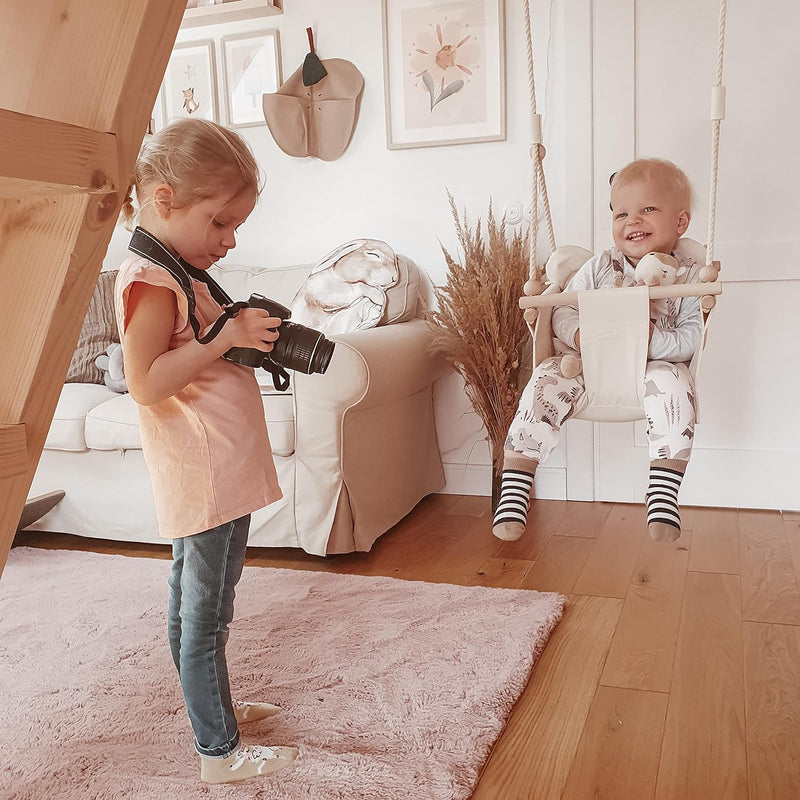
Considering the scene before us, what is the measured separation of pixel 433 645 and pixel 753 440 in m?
1.56

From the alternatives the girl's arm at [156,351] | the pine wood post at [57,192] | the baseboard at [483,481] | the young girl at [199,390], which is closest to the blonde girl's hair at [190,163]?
the young girl at [199,390]

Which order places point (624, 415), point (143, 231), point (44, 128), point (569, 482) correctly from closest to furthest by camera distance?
point (44, 128)
point (143, 231)
point (624, 415)
point (569, 482)

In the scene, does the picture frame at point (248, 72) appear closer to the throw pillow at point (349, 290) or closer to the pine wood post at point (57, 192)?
the throw pillow at point (349, 290)

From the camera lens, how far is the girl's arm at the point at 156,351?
122 cm

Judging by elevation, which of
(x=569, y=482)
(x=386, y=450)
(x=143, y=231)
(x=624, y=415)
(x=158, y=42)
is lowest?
(x=569, y=482)

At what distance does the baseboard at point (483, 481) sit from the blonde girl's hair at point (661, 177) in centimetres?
118

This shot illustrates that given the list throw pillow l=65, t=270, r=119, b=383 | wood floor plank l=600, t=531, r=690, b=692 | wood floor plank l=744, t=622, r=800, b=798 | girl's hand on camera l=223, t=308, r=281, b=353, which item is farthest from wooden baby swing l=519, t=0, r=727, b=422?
→ throw pillow l=65, t=270, r=119, b=383

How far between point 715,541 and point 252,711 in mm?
1556

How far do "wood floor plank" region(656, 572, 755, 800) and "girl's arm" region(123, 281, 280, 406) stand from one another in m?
0.95

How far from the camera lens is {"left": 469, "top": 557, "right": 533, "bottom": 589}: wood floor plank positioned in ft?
7.36

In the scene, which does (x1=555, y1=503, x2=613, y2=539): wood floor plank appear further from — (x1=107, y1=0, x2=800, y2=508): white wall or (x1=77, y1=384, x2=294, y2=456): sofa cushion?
(x1=77, y1=384, x2=294, y2=456): sofa cushion

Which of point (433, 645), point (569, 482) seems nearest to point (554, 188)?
point (569, 482)

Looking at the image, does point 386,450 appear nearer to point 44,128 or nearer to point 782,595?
point 782,595

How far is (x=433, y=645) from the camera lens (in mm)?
1839
